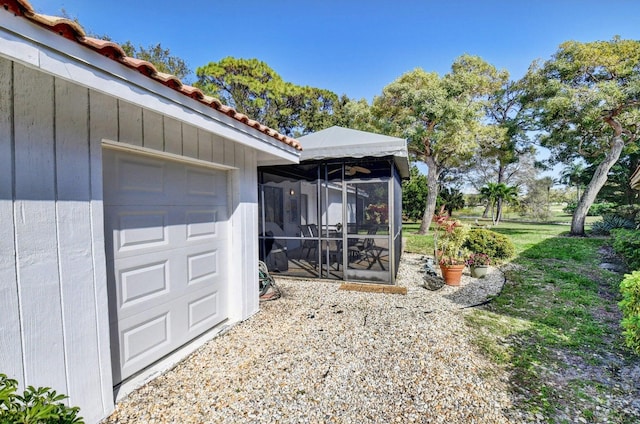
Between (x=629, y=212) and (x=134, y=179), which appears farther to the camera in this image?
(x=629, y=212)

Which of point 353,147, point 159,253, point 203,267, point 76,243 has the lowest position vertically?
point 203,267

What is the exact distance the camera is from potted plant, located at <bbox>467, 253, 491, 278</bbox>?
6719 mm

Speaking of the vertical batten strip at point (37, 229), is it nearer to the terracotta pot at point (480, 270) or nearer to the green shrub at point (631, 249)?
the terracotta pot at point (480, 270)

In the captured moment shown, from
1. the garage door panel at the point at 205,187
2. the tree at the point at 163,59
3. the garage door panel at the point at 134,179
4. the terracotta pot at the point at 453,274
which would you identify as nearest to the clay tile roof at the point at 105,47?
the garage door panel at the point at 134,179

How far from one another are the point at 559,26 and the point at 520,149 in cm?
1335

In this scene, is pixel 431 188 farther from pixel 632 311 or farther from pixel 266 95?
pixel 632 311

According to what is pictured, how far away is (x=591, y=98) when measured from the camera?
1281 centimetres

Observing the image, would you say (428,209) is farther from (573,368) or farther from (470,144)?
(573,368)

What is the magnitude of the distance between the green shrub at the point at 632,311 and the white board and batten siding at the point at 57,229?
14.9 ft

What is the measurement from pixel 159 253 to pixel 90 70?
6.18 ft

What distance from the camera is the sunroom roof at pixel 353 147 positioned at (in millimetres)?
5465

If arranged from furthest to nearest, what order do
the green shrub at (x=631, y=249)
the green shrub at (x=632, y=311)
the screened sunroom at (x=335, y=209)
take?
the green shrub at (x=631, y=249), the screened sunroom at (x=335, y=209), the green shrub at (x=632, y=311)

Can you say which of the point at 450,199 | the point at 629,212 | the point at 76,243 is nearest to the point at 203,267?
the point at 76,243

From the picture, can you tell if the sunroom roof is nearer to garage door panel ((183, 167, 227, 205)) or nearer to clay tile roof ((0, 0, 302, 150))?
garage door panel ((183, 167, 227, 205))
